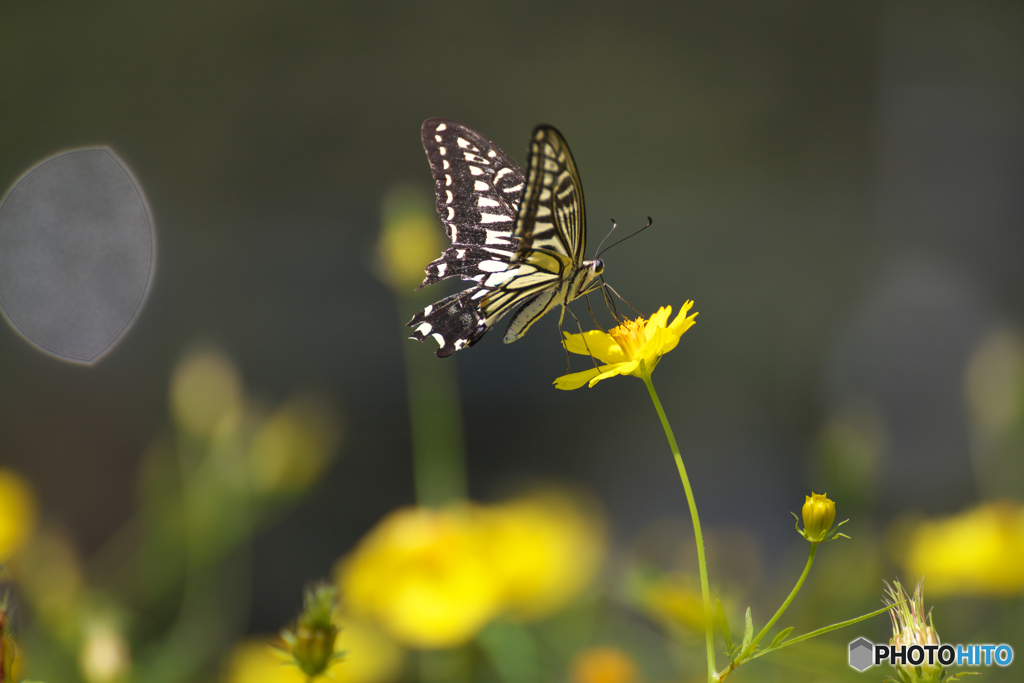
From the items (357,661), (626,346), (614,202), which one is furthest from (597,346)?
(614,202)

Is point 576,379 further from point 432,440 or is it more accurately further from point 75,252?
point 432,440

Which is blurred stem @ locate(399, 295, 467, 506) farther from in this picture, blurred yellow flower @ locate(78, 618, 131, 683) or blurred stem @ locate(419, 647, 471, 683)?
blurred yellow flower @ locate(78, 618, 131, 683)

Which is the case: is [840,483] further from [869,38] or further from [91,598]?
[869,38]

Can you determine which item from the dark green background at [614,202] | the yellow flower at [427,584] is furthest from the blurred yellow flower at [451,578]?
the dark green background at [614,202]

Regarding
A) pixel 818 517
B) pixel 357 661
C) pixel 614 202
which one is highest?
pixel 614 202

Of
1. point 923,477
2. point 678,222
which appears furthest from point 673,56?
point 923,477

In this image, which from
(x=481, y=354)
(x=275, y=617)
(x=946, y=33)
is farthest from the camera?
(x=946, y=33)
